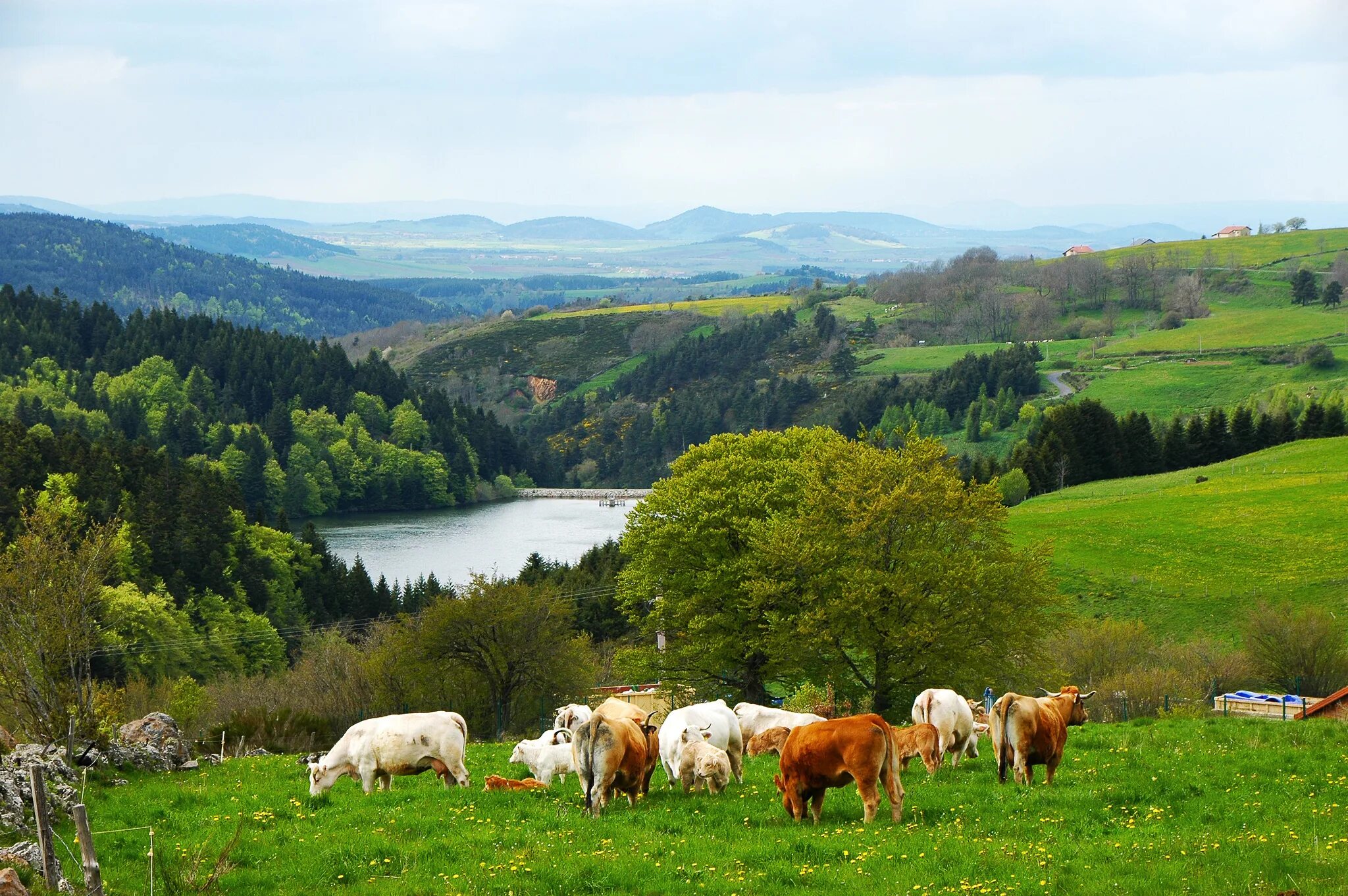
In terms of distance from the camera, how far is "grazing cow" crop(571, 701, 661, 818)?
16609mm

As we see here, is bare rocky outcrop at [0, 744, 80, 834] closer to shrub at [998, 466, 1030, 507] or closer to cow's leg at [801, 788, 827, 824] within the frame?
cow's leg at [801, 788, 827, 824]

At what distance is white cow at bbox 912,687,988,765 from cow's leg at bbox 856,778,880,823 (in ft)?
14.7

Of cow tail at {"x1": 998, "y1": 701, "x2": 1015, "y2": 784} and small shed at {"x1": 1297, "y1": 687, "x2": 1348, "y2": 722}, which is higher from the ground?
cow tail at {"x1": 998, "y1": 701, "x2": 1015, "y2": 784}

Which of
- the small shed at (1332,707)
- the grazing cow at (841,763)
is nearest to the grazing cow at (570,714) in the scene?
the grazing cow at (841,763)

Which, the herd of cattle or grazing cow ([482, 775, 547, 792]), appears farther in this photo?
grazing cow ([482, 775, 547, 792])

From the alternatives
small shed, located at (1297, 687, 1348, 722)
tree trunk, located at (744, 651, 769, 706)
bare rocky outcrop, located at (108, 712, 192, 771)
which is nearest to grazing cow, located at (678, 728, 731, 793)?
bare rocky outcrop, located at (108, 712, 192, 771)

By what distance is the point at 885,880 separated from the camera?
41.1ft

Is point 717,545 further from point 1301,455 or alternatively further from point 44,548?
point 1301,455

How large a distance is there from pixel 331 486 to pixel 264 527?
80.8 m

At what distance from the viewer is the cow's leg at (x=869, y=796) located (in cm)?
1539

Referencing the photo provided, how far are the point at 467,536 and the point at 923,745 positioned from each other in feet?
467

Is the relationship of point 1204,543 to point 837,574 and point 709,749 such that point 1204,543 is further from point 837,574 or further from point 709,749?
point 709,749

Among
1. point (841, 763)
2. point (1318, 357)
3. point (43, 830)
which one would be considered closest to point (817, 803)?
point (841, 763)

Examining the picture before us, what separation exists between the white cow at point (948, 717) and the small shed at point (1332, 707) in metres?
10.6
